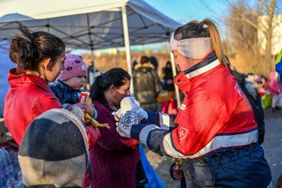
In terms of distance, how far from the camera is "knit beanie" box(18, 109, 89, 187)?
136 centimetres

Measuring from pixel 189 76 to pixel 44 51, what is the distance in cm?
74

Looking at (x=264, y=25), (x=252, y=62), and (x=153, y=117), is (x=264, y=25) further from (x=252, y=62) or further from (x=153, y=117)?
(x=153, y=117)

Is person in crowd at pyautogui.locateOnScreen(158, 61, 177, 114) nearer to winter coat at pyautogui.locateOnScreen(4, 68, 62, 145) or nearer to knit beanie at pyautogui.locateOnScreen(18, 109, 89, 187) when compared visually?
winter coat at pyautogui.locateOnScreen(4, 68, 62, 145)

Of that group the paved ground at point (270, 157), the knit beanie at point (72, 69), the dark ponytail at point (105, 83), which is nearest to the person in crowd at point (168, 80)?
the paved ground at point (270, 157)

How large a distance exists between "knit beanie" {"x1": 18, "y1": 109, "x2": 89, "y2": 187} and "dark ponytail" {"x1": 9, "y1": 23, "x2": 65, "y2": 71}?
489mm

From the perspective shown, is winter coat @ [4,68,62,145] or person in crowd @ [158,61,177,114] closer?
winter coat @ [4,68,62,145]

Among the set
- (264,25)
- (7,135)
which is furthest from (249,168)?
(264,25)

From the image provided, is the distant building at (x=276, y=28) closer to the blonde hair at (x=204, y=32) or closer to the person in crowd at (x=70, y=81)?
the person in crowd at (x=70, y=81)

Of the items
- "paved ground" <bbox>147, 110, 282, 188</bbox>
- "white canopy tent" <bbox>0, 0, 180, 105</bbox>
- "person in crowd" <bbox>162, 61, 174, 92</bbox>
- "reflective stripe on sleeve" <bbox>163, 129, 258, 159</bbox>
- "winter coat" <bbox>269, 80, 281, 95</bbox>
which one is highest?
"white canopy tent" <bbox>0, 0, 180, 105</bbox>

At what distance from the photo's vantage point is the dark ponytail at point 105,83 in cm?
287

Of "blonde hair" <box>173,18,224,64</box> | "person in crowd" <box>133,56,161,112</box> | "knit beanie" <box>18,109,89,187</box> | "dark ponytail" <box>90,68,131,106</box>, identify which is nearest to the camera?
"knit beanie" <box>18,109,89,187</box>

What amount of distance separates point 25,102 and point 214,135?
0.91 meters

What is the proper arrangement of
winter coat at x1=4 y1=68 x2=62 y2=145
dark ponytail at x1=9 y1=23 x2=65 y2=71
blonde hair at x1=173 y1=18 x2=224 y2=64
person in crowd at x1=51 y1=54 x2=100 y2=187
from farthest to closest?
1. person in crowd at x1=51 y1=54 x2=100 y2=187
2. blonde hair at x1=173 y1=18 x2=224 y2=64
3. dark ponytail at x1=9 y1=23 x2=65 y2=71
4. winter coat at x1=4 y1=68 x2=62 y2=145

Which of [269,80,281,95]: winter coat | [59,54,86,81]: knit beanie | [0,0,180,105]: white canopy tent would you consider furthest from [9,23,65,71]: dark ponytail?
[269,80,281,95]: winter coat
